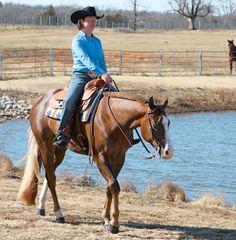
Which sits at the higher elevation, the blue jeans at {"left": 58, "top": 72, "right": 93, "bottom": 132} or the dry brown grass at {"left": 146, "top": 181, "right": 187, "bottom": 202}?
the blue jeans at {"left": 58, "top": 72, "right": 93, "bottom": 132}

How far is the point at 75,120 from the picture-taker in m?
8.05

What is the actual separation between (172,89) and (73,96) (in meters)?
23.3

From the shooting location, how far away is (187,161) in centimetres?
1703

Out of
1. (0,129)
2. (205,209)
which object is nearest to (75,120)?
(205,209)

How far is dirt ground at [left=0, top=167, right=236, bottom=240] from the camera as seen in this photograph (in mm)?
7621

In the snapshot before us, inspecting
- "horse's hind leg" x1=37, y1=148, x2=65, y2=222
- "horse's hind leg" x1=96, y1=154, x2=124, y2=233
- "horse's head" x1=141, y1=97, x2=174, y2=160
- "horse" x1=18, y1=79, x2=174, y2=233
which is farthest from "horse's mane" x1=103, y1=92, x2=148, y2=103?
"horse's hind leg" x1=37, y1=148, x2=65, y2=222

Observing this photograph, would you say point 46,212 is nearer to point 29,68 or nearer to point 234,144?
point 234,144

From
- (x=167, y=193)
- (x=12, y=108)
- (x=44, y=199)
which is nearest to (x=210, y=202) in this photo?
(x=167, y=193)

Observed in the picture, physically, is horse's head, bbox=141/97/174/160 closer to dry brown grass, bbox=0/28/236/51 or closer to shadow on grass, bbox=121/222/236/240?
shadow on grass, bbox=121/222/236/240

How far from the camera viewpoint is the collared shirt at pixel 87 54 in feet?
26.0

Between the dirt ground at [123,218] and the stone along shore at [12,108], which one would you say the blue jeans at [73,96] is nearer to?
the dirt ground at [123,218]

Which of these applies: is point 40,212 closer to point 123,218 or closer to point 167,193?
point 123,218

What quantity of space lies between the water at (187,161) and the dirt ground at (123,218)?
1.81ft

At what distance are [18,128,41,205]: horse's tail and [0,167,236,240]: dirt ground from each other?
0.42 ft
